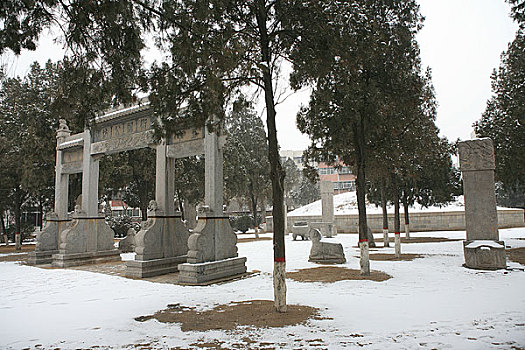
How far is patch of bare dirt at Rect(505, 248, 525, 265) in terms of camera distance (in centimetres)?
1182

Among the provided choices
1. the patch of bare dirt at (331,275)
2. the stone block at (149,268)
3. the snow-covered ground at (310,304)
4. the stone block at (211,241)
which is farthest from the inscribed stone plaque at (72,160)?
the patch of bare dirt at (331,275)

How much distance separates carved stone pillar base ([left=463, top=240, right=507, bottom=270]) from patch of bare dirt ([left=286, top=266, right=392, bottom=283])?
9.07 feet

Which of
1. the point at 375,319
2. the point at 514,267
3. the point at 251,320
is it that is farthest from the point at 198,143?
the point at 514,267

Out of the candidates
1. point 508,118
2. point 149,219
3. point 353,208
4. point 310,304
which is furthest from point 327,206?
point 310,304

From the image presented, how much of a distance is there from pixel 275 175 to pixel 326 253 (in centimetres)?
750

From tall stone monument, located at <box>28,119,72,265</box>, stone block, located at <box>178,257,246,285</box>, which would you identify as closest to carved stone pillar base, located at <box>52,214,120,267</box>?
tall stone monument, located at <box>28,119,72,265</box>

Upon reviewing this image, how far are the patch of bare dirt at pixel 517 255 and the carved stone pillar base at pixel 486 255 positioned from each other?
61.9 inches

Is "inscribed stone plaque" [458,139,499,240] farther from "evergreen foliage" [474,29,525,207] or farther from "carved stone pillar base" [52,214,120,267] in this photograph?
"carved stone pillar base" [52,214,120,267]

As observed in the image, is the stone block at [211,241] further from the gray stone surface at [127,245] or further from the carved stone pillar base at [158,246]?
the gray stone surface at [127,245]

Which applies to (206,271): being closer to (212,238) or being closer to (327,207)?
(212,238)

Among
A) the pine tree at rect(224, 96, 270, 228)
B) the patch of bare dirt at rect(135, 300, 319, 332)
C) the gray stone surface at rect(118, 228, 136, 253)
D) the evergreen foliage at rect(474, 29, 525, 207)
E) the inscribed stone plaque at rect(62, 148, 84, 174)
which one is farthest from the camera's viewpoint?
the pine tree at rect(224, 96, 270, 228)

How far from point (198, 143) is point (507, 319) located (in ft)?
27.1

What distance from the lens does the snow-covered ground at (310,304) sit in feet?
16.0

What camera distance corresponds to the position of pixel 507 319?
5.53 m
